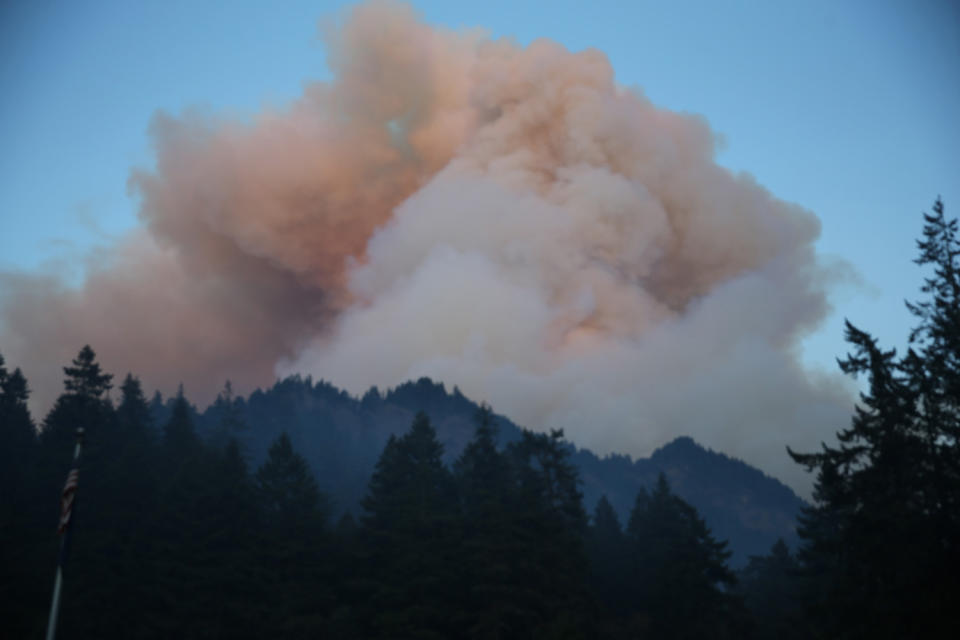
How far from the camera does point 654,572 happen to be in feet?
195

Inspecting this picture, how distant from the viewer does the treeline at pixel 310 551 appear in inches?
1635

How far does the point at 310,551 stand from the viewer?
46500 millimetres

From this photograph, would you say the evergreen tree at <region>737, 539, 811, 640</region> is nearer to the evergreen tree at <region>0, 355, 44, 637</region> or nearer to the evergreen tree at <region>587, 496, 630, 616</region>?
the evergreen tree at <region>587, 496, 630, 616</region>

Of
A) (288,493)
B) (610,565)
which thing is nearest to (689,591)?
(610,565)

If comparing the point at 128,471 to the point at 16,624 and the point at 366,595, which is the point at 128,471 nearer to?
the point at 16,624

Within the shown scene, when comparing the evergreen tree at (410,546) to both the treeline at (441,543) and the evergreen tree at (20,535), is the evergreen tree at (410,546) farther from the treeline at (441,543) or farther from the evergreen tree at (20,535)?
the evergreen tree at (20,535)

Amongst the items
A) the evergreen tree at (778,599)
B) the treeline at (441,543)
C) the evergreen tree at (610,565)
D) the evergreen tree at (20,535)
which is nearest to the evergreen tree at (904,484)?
the treeline at (441,543)

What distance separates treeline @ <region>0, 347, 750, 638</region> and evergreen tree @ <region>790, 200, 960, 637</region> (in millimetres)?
15129

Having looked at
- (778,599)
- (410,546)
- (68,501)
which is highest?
(68,501)

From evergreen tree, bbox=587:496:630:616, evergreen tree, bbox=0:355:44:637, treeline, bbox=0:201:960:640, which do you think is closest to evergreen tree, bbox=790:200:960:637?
treeline, bbox=0:201:960:640

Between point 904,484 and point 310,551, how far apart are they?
113ft

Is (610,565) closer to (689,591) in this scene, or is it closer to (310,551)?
(689,591)

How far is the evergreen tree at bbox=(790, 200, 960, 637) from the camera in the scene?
30172 millimetres

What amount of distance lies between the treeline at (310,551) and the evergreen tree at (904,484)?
49.6 feet
